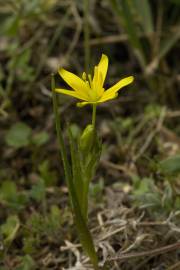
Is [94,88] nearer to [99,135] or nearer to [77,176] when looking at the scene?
[77,176]

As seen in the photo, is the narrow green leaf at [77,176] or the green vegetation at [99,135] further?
the green vegetation at [99,135]

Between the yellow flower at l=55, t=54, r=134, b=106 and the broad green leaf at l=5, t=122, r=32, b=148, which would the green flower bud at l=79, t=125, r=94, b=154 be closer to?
the yellow flower at l=55, t=54, r=134, b=106

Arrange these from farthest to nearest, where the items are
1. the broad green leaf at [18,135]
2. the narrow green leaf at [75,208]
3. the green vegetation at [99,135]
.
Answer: the broad green leaf at [18,135]
the green vegetation at [99,135]
the narrow green leaf at [75,208]

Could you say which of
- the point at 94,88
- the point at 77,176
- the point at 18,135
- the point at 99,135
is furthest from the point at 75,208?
the point at 18,135

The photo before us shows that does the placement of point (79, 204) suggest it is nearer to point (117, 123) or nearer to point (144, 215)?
point (144, 215)

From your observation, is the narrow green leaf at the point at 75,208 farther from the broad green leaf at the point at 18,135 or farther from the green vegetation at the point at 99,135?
the broad green leaf at the point at 18,135

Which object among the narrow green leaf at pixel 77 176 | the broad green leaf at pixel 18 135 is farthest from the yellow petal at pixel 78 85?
the broad green leaf at pixel 18 135

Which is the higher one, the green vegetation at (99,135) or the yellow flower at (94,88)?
the yellow flower at (94,88)

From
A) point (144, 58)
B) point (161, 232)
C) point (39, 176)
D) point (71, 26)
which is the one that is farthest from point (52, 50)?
point (161, 232)

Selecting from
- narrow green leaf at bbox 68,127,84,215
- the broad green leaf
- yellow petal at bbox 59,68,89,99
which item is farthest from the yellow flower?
the broad green leaf
